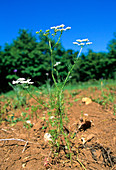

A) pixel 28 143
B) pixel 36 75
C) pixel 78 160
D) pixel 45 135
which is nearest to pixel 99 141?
pixel 78 160

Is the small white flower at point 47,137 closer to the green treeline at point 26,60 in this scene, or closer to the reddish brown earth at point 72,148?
the reddish brown earth at point 72,148

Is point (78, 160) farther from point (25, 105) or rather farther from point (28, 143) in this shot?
point (25, 105)

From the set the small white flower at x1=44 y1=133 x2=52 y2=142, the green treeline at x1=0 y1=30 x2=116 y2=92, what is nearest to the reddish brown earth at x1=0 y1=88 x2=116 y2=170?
the small white flower at x1=44 y1=133 x2=52 y2=142

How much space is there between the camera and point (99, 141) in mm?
1653

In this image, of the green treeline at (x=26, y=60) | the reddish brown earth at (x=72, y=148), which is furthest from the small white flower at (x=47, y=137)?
the green treeline at (x=26, y=60)

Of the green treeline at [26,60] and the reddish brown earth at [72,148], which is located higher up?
the green treeline at [26,60]

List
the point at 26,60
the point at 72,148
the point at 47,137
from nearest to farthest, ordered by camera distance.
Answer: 1. the point at 72,148
2. the point at 47,137
3. the point at 26,60

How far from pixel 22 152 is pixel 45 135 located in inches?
14.4

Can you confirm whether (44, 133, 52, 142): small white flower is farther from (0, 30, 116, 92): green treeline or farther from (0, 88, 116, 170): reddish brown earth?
(0, 30, 116, 92): green treeline

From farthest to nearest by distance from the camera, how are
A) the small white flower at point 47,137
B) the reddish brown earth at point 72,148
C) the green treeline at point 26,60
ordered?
the green treeline at point 26,60 < the small white flower at point 47,137 < the reddish brown earth at point 72,148

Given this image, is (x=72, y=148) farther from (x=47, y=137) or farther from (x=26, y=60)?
(x=26, y=60)

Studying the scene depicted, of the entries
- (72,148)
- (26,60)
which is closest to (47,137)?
(72,148)

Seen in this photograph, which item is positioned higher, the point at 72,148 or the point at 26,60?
the point at 26,60

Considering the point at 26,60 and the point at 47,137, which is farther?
the point at 26,60
